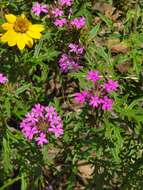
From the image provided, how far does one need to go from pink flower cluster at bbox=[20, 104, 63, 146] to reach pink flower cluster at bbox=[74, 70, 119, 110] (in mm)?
173

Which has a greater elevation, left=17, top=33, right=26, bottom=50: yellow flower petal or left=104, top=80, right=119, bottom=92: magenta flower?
left=17, top=33, right=26, bottom=50: yellow flower petal

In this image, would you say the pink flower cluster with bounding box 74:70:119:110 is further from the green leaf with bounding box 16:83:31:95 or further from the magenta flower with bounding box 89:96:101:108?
the green leaf with bounding box 16:83:31:95

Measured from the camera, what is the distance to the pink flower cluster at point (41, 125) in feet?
8.37

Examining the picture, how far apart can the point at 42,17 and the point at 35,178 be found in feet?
3.51

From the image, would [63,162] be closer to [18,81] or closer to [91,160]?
[91,160]

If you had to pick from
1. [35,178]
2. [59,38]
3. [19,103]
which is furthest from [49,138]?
[59,38]

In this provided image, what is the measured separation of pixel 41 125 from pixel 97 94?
331 millimetres

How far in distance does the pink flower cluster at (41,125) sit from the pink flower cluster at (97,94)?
0.57 ft

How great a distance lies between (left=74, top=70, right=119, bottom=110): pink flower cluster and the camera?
2477 millimetres

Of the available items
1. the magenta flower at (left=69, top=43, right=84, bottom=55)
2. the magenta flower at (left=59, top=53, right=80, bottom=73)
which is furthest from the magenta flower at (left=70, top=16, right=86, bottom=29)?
the magenta flower at (left=59, top=53, right=80, bottom=73)

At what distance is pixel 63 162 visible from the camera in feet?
11.3

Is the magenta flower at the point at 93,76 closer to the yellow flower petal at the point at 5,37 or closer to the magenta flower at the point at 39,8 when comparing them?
the yellow flower petal at the point at 5,37

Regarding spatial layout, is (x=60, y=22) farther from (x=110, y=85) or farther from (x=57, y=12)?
(x=110, y=85)

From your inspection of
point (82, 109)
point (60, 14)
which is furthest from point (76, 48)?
point (82, 109)
